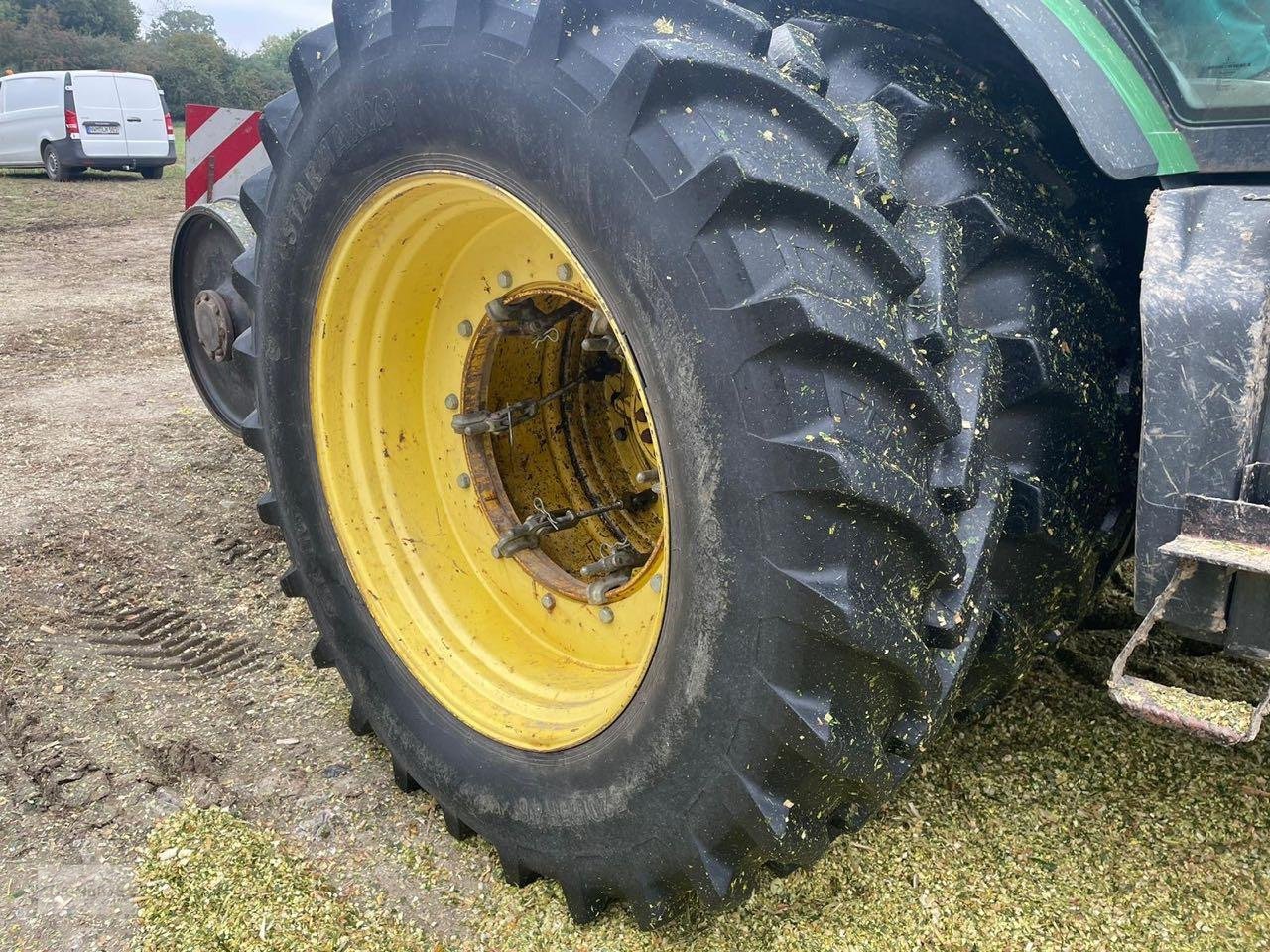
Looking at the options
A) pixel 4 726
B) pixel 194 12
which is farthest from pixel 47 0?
pixel 4 726

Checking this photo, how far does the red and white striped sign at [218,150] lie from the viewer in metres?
3.99

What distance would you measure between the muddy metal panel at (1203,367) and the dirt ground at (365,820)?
2.34 ft

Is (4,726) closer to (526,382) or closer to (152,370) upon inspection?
(526,382)

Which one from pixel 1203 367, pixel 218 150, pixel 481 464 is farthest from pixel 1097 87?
pixel 218 150

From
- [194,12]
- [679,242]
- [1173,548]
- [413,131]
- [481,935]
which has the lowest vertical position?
[481,935]

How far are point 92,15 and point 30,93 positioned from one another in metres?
19.0

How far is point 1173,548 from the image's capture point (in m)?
1.21

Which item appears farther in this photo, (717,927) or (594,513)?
(594,513)

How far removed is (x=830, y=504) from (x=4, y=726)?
6.51ft

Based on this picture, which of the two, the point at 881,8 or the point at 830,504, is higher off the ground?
the point at 881,8

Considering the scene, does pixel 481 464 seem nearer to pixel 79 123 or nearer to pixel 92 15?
pixel 79 123

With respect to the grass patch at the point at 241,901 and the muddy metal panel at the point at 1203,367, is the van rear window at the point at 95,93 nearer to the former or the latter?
the grass patch at the point at 241,901

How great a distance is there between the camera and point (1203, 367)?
4.00ft

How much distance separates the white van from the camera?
1369cm
